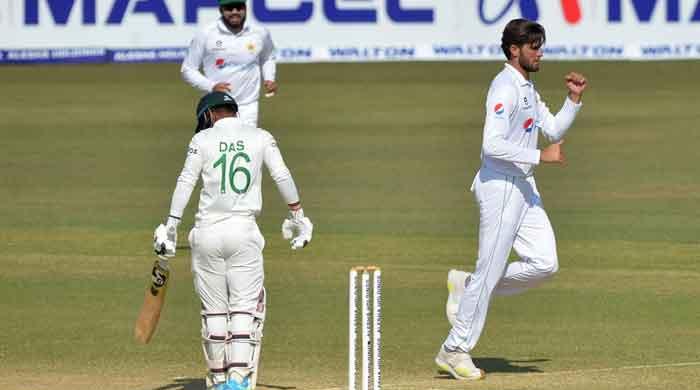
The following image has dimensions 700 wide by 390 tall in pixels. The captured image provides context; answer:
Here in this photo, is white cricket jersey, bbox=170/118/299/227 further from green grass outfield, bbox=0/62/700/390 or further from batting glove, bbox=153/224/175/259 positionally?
green grass outfield, bbox=0/62/700/390

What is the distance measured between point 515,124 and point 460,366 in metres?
1.40

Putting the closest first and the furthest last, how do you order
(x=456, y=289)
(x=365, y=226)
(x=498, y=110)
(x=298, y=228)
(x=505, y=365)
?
(x=298, y=228) → (x=498, y=110) → (x=456, y=289) → (x=505, y=365) → (x=365, y=226)

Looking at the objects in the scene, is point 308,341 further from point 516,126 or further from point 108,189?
point 108,189

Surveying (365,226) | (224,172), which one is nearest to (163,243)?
(224,172)

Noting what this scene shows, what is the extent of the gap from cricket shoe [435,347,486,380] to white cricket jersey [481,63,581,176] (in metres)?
1.07

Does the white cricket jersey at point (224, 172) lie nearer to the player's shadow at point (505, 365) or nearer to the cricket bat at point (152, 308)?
the cricket bat at point (152, 308)

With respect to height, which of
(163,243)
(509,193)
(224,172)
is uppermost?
(224,172)

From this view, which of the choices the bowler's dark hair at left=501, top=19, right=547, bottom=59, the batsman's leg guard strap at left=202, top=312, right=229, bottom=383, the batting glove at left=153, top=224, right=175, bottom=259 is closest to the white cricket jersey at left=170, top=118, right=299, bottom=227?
the batting glove at left=153, top=224, right=175, bottom=259

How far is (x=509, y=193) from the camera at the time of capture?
9875 mm

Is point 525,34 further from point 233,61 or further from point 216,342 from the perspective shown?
point 233,61

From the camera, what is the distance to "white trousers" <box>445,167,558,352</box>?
32.3 feet

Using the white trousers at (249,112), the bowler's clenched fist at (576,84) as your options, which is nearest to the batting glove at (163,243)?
the bowler's clenched fist at (576,84)

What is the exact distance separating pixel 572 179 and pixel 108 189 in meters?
5.17

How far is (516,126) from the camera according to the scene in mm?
9898
